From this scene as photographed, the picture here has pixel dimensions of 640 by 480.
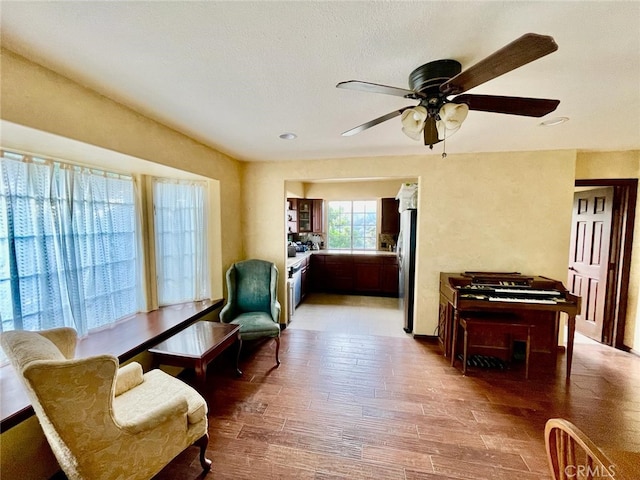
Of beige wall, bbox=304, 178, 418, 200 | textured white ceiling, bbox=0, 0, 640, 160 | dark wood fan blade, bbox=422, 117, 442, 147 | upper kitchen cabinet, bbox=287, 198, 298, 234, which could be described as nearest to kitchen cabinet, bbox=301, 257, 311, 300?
upper kitchen cabinet, bbox=287, 198, 298, 234

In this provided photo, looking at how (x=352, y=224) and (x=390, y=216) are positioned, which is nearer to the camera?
(x=390, y=216)

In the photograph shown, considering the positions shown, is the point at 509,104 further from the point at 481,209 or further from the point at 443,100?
the point at 481,209

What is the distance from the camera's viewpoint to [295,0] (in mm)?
969

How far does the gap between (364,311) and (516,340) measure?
6.95 feet

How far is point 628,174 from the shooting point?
9.77 feet

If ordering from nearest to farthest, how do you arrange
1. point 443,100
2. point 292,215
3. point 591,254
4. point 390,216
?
1. point 443,100
2. point 591,254
3. point 390,216
4. point 292,215

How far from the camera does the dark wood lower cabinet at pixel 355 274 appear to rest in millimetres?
5242

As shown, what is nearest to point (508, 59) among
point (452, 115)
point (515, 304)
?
point (452, 115)

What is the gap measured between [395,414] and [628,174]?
147 inches

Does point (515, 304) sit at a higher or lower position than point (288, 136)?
lower

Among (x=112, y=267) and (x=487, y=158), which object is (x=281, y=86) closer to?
(x=112, y=267)

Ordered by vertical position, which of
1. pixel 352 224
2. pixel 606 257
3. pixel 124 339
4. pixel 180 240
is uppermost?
pixel 352 224

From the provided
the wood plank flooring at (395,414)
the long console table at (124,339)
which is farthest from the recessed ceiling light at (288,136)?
the wood plank flooring at (395,414)

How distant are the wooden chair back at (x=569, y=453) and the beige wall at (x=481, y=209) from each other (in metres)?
2.42
